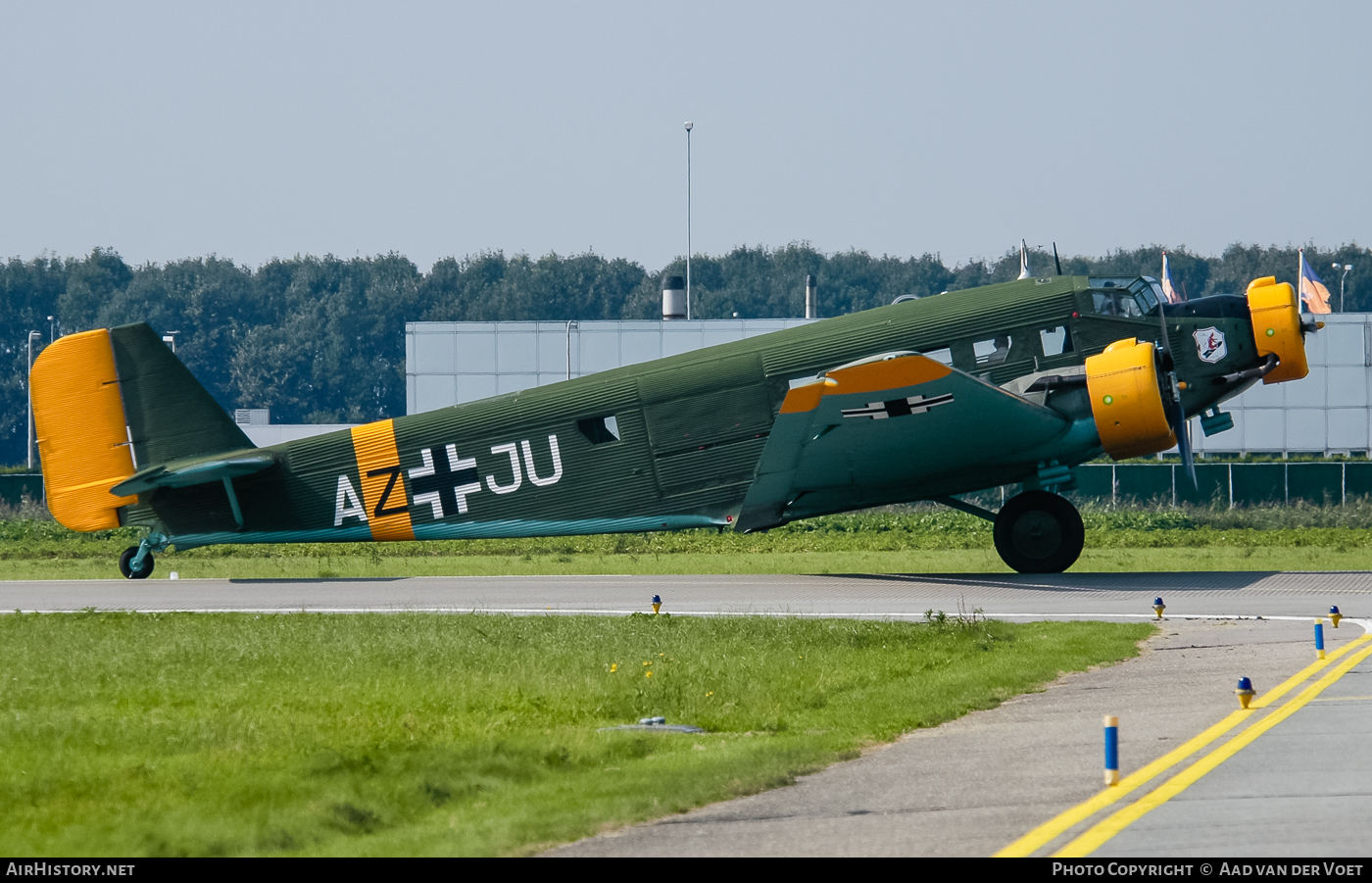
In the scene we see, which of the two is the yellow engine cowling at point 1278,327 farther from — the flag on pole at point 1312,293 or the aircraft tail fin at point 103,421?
the flag on pole at point 1312,293

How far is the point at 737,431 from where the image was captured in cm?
2328

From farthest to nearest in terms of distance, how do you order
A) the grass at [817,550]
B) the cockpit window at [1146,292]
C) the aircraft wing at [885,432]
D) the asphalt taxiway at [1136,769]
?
1. the grass at [817,550]
2. the cockpit window at [1146,292]
3. the aircraft wing at [885,432]
4. the asphalt taxiway at [1136,769]

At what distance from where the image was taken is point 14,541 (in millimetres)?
38688

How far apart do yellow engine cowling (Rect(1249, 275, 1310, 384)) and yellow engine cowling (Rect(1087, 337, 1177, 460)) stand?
230 cm

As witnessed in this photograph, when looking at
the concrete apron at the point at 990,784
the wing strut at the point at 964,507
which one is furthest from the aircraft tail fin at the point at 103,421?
the concrete apron at the point at 990,784

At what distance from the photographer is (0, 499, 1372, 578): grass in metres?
27.4

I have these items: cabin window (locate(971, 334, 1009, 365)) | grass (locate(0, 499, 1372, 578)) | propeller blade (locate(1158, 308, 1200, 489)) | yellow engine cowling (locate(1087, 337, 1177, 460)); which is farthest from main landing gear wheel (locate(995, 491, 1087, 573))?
cabin window (locate(971, 334, 1009, 365))

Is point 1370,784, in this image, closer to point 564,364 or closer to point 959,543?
point 959,543

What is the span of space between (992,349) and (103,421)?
17080 millimetres

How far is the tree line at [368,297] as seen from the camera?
117750mm

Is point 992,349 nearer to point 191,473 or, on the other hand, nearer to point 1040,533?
point 1040,533

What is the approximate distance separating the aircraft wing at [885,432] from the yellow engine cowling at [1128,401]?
0.89 meters
